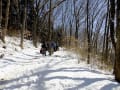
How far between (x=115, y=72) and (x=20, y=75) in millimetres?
2780

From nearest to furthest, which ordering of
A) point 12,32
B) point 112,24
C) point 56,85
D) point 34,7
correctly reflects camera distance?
point 56,85 < point 112,24 < point 12,32 < point 34,7

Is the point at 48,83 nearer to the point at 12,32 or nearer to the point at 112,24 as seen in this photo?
the point at 112,24

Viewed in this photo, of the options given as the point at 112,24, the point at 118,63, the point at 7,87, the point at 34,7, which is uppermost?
the point at 34,7

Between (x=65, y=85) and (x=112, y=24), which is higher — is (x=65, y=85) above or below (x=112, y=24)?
below

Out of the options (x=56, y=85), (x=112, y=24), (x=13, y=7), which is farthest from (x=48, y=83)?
(x=13, y=7)

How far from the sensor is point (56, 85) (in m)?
7.52

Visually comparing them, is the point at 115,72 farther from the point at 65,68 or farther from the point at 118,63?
the point at 65,68

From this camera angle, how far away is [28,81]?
797 centimetres

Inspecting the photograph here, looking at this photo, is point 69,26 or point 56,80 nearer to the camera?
point 56,80

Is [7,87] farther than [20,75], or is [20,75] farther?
[20,75]

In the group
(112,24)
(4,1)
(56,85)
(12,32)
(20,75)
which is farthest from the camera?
(4,1)

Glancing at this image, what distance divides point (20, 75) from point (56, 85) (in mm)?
1654

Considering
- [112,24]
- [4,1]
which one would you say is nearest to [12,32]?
[4,1]

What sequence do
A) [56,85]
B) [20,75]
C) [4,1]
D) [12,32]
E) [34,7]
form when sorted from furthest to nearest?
1. [34,7]
2. [4,1]
3. [12,32]
4. [20,75]
5. [56,85]
